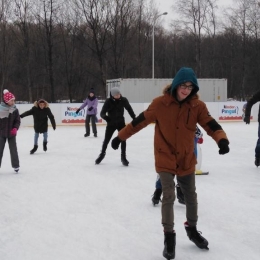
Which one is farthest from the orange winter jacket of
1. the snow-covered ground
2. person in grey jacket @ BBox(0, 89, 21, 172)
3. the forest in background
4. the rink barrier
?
the forest in background

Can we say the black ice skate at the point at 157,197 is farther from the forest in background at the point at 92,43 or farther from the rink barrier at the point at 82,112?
the forest in background at the point at 92,43

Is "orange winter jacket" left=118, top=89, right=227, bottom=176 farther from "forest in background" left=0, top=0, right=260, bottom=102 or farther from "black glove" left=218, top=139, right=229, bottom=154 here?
"forest in background" left=0, top=0, right=260, bottom=102

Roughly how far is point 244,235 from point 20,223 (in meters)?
2.18

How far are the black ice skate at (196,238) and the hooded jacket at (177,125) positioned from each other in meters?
0.52

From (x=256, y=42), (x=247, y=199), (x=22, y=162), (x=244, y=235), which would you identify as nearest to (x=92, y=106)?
(x=22, y=162)

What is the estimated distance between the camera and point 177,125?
3.19 metres

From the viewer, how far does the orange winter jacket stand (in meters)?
3.19

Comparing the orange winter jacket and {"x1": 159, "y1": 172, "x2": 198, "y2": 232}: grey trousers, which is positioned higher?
the orange winter jacket

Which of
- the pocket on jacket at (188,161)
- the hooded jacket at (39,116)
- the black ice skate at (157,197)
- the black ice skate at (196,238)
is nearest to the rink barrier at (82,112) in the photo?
the hooded jacket at (39,116)

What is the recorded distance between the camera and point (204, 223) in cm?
416

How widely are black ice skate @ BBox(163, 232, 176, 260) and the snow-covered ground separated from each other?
0.40 feet

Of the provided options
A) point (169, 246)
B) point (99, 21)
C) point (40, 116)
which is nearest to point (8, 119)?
point (40, 116)

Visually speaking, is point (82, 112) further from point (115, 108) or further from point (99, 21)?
point (99, 21)

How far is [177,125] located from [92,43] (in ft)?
110
